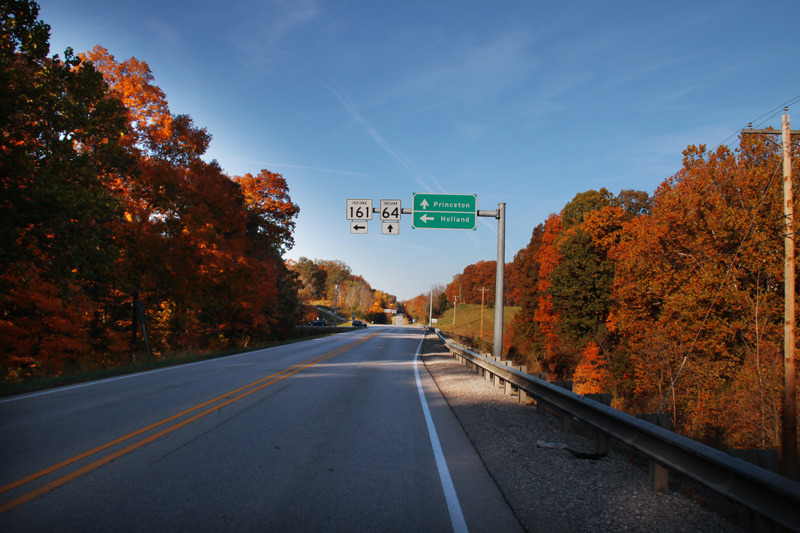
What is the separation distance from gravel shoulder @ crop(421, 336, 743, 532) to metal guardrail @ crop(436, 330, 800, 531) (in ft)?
1.15

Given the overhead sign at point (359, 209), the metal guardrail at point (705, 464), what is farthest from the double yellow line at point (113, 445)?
the overhead sign at point (359, 209)

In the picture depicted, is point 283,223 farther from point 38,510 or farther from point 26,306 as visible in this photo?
point 38,510

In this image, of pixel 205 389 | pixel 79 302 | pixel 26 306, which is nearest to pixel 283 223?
pixel 79 302

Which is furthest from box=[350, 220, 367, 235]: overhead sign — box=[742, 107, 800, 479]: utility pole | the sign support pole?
box=[742, 107, 800, 479]: utility pole

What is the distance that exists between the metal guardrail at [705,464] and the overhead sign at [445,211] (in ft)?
32.3

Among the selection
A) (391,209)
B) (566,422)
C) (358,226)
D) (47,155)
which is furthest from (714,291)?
(47,155)

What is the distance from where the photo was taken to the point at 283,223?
31.8 metres

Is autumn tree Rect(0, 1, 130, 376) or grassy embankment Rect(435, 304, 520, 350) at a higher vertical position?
autumn tree Rect(0, 1, 130, 376)

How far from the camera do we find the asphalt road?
373cm

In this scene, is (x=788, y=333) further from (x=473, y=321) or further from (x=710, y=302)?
(x=473, y=321)

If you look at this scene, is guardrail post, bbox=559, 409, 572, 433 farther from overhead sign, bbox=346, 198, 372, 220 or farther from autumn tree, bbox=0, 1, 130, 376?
autumn tree, bbox=0, 1, 130, 376

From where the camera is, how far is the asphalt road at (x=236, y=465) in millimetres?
3729

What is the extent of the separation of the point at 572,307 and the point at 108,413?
3529cm

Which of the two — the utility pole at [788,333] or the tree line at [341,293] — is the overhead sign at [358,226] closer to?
the utility pole at [788,333]
